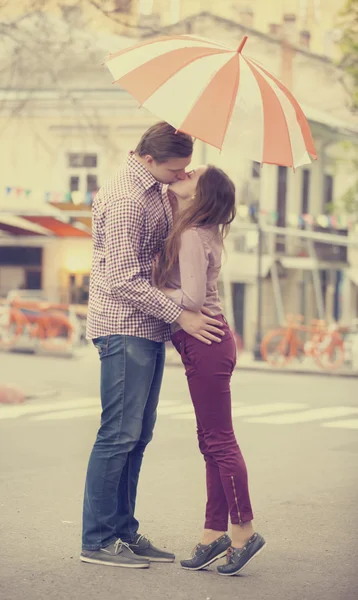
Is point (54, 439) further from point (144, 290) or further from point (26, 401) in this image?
point (144, 290)

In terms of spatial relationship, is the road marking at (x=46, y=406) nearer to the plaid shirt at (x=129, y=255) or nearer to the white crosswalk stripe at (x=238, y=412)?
the white crosswalk stripe at (x=238, y=412)

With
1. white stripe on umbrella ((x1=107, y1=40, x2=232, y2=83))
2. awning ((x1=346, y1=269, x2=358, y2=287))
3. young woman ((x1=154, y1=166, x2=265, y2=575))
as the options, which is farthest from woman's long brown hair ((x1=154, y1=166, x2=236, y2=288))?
awning ((x1=346, y1=269, x2=358, y2=287))

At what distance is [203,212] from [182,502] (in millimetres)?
2416

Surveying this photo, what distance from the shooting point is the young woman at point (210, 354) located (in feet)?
17.7

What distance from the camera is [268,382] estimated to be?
65.2ft

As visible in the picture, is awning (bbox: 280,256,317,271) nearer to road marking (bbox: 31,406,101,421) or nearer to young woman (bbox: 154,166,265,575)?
road marking (bbox: 31,406,101,421)

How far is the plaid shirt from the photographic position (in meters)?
5.37

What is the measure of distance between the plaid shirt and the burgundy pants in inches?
7.6

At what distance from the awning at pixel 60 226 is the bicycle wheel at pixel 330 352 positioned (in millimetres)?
7398

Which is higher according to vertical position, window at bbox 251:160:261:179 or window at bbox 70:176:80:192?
window at bbox 251:160:261:179

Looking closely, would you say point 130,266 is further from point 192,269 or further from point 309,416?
point 309,416

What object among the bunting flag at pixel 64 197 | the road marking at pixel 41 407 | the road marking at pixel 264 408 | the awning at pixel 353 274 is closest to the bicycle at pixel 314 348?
the bunting flag at pixel 64 197

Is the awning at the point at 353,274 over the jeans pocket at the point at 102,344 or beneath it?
over

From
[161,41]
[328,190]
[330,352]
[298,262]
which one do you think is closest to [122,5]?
[161,41]
